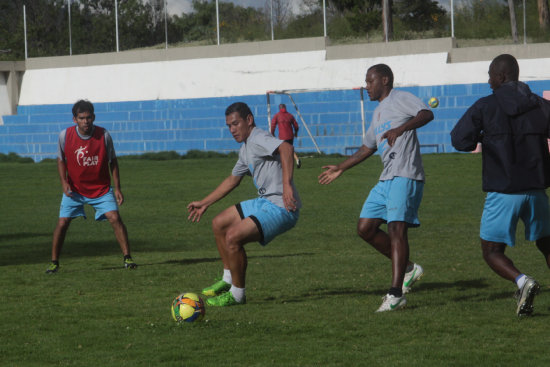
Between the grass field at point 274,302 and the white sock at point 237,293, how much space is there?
0.16 metres

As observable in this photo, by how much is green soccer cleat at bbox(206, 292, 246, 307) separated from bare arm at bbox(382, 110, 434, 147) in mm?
1877

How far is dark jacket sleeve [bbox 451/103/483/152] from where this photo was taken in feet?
21.8

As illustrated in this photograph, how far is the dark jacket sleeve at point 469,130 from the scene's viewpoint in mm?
6645

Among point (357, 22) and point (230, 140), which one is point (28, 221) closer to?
point (230, 140)

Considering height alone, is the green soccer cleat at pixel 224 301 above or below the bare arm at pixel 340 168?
below

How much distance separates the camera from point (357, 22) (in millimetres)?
43156

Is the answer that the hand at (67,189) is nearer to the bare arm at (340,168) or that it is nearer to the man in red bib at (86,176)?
the man in red bib at (86,176)

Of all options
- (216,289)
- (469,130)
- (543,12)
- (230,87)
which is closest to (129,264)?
(216,289)

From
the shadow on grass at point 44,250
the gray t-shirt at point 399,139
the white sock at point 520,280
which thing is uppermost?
the gray t-shirt at point 399,139

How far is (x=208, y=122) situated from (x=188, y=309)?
2879 centimetres

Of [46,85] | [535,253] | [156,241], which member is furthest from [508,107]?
[46,85]

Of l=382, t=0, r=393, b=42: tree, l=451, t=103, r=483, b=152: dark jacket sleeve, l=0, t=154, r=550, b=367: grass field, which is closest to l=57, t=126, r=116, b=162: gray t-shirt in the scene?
l=0, t=154, r=550, b=367: grass field

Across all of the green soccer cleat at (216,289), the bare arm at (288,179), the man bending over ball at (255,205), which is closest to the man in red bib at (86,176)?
the green soccer cleat at (216,289)

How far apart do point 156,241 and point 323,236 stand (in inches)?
101
